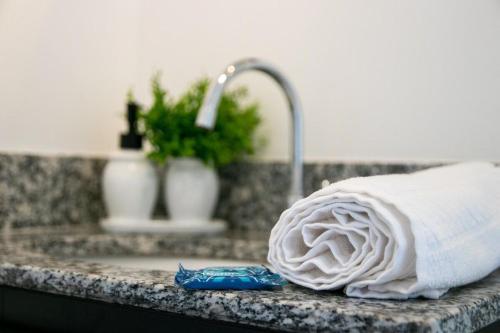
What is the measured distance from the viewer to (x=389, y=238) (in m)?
0.66

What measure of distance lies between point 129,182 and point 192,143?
0.47 feet

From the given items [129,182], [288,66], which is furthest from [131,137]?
[288,66]

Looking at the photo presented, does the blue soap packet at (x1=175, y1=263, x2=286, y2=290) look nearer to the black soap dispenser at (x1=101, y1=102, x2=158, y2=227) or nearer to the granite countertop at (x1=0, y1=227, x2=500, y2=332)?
the granite countertop at (x1=0, y1=227, x2=500, y2=332)

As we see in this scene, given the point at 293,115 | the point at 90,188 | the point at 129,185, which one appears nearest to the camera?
the point at 293,115

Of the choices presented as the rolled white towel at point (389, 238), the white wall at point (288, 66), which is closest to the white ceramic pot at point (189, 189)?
the white wall at point (288, 66)

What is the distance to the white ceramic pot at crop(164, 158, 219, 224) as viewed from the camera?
4.42ft

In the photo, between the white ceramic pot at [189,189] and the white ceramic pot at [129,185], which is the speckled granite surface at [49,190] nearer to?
the white ceramic pot at [129,185]

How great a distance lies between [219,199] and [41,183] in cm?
34

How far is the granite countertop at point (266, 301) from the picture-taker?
585mm

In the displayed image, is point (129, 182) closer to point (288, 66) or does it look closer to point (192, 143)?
point (192, 143)

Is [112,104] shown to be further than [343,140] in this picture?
Yes

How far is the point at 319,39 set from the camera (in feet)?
4.33

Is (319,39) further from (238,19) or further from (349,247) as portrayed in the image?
(349,247)

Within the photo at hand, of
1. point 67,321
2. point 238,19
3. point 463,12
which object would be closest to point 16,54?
point 238,19
